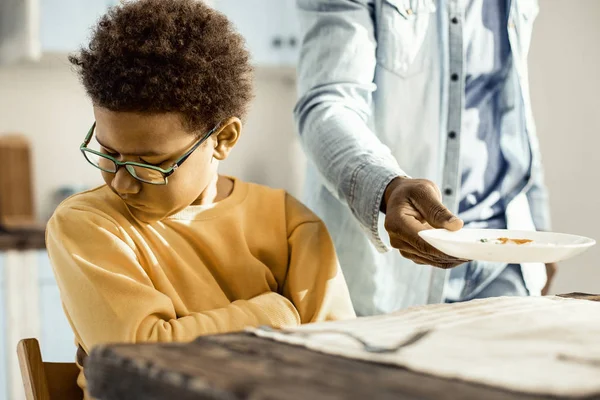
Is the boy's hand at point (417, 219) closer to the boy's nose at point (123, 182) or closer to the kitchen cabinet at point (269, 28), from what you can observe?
the boy's nose at point (123, 182)

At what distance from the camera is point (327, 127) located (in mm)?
1306

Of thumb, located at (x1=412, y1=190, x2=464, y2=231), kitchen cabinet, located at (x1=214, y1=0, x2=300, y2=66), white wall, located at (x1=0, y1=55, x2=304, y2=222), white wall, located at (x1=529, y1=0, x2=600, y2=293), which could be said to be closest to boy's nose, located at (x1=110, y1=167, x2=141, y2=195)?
thumb, located at (x1=412, y1=190, x2=464, y2=231)

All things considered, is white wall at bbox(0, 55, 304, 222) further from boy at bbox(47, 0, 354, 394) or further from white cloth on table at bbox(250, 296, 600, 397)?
white cloth on table at bbox(250, 296, 600, 397)

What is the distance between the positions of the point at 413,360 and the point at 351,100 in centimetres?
87

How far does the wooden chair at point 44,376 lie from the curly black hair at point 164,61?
1.14 ft

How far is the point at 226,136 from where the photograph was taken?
3.69 ft

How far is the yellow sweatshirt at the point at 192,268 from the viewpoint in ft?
3.11

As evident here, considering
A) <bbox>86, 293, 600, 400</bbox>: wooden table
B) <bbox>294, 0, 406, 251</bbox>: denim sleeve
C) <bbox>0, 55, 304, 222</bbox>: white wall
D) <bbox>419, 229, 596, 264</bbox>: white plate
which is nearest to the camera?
<bbox>86, 293, 600, 400</bbox>: wooden table

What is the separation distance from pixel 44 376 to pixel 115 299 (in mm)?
204

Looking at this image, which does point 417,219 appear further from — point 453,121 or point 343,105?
point 453,121

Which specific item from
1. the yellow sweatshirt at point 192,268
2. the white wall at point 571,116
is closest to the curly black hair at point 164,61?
the yellow sweatshirt at point 192,268

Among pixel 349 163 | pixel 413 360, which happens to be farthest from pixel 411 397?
pixel 349 163

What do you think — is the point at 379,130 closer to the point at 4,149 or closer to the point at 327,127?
the point at 327,127

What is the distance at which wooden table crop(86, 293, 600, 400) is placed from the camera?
467 millimetres
